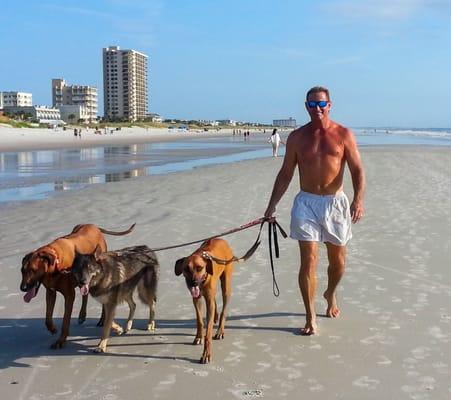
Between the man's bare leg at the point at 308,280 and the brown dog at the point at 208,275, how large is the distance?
671 mm

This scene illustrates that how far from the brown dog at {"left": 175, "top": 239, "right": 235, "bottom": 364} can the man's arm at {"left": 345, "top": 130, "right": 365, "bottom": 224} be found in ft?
3.99

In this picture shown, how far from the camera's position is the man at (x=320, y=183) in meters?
4.98

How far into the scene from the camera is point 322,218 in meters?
5.02

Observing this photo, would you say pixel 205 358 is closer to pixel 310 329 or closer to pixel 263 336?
pixel 263 336

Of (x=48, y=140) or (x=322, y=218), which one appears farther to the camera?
(x=48, y=140)

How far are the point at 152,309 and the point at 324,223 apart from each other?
1763mm

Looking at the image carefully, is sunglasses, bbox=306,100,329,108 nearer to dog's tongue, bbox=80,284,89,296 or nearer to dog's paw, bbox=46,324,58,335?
dog's tongue, bbox=80,284,89,296

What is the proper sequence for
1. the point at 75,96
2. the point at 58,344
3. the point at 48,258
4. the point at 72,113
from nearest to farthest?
the point at 48,258
the point at 58,344
the point at 72,113
the point at 75,96

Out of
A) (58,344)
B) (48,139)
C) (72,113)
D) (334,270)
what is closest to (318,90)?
(334,270)

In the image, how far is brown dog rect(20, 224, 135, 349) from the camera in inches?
Result: 173

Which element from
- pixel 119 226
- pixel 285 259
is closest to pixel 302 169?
pixel 285 259

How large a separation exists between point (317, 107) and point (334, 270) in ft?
5.11

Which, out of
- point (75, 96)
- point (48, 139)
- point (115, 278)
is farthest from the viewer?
point (75, 96)

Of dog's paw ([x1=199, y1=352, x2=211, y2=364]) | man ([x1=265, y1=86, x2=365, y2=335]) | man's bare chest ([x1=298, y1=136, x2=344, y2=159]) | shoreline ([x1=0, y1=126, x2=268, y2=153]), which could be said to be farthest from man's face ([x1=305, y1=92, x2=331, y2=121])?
shoreline ([x1=0, y1=126, x2=268, y2=153])
